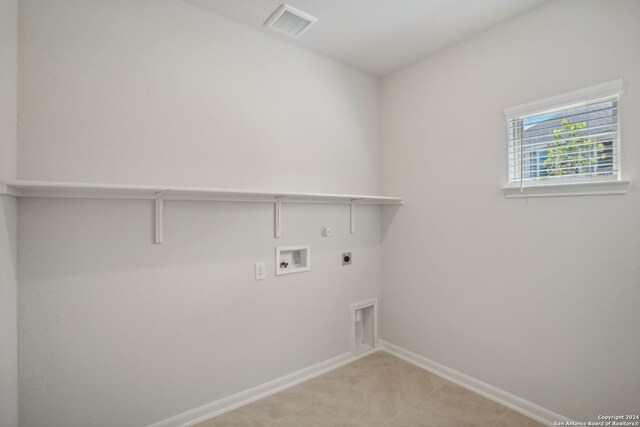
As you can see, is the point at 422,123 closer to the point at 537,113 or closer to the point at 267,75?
the point at 537,113

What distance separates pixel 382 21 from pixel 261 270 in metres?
2.08

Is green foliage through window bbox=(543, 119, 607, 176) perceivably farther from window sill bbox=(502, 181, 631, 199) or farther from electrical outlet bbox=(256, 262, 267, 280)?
electrical outlet bbox=(256, 262, 267, 280)

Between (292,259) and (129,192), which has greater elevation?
(129,192)

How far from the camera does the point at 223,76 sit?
2.17m

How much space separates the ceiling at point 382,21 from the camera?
2.04 metres

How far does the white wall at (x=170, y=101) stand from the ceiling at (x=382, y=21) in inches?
5.2

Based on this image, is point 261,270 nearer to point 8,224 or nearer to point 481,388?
point 8,224

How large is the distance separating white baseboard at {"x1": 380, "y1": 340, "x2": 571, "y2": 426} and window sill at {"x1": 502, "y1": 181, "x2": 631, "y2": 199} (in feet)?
4.66

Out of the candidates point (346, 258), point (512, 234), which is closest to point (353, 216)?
point (346, 258)

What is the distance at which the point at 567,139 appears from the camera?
1.93 metres

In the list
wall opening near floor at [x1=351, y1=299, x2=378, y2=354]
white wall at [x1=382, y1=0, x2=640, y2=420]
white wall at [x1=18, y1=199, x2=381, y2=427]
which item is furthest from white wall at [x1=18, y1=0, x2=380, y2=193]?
wall opening near floor at [x1=351, y1=299, x2=378, y2=354]

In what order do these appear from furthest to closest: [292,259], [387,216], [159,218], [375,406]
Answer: [387,216], [292,259], [375,406], [159,218]

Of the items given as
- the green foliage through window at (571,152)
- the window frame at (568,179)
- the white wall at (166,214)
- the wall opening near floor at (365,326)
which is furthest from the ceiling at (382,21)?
the wall opening near floor at (365,326)

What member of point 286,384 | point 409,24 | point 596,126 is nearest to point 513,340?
point 596,126
